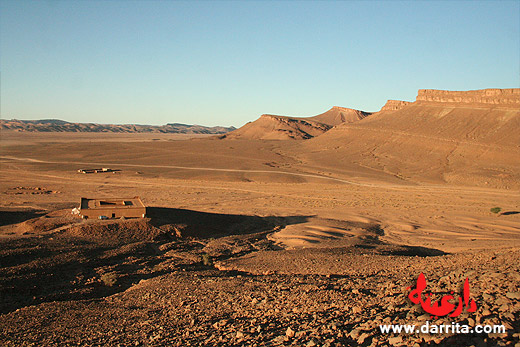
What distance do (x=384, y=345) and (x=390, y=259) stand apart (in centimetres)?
846

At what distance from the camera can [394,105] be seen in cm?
10456

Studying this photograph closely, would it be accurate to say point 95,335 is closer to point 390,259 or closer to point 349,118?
point 390,259

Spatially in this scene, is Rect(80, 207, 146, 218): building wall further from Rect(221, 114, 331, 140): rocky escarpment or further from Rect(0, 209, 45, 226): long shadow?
Rect(221, 114, 331, 140): rocky escarpment

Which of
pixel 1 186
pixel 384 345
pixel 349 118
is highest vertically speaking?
pixel 349 118

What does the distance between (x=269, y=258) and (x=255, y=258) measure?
1.87 feet

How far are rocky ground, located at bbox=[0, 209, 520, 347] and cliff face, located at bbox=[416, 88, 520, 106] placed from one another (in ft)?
212

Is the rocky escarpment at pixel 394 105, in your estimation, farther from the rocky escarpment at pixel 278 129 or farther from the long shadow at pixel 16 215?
the long shadow at pixel 16 215

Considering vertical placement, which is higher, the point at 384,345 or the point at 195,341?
the point at 384,345

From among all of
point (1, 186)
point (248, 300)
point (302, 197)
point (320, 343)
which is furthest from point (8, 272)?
point (1, 186)

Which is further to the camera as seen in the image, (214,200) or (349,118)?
(349,118)

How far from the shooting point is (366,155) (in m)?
69.1

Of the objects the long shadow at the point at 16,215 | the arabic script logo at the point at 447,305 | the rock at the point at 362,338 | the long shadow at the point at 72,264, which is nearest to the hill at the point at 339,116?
the long shadow at the point at 16,215

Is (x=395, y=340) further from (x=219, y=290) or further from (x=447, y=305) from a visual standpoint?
(x=219, y=290)

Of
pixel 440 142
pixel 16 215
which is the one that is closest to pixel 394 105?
pixel 440 142
